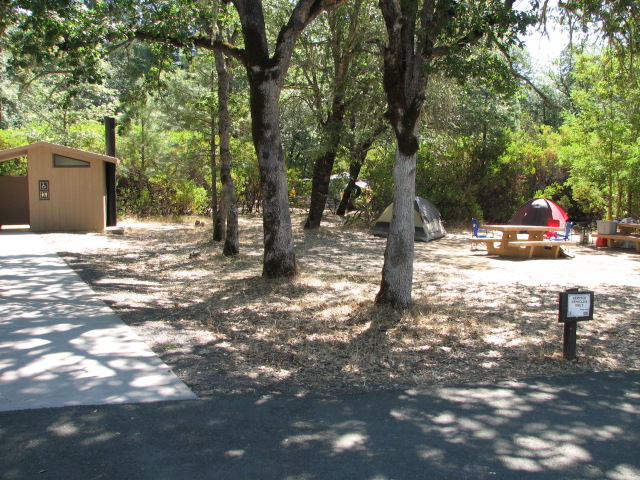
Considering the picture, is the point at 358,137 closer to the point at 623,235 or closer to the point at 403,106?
the point at 623,235

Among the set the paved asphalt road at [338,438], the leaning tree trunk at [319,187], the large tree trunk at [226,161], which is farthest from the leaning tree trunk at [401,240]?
the leaning tree trunk at [319,187]

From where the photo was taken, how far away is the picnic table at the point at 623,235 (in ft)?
52.3

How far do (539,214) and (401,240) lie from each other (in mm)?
12997

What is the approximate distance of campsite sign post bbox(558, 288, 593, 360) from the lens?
5789mm

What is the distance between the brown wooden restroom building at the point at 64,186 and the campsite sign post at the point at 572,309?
1519 cm

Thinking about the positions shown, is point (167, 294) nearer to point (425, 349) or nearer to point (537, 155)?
point (425, 349)

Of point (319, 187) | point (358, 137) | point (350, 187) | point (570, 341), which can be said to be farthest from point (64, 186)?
point (570, 341)

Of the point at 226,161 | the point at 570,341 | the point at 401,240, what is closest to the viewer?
the point at 570,341

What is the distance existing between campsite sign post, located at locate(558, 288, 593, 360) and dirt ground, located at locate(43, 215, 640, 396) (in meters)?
0.23

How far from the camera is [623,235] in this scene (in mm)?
16594

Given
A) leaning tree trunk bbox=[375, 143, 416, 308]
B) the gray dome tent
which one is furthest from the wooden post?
the gray dome tent

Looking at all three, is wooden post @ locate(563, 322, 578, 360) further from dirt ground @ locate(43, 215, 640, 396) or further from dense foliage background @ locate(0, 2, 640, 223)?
dense foliage background @ locate(0, 2, 640, 223)

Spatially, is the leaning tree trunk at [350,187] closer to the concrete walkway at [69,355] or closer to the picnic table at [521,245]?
the picnic table at [521,245]

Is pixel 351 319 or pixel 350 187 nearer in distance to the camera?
pixel 351 319
